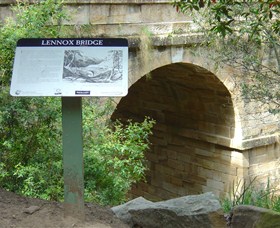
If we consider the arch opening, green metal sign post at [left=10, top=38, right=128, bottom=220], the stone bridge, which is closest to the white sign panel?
green metal sign post at [left=10, top=38, right=128, bottom=220]

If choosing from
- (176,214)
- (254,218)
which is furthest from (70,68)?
(254,218)

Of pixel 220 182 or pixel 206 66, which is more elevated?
pixel 206 66

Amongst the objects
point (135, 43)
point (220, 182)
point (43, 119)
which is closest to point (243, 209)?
point (43, 119)

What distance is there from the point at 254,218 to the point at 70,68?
1751 millimetres

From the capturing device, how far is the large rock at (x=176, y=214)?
14.5 ft

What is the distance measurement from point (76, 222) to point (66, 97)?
2.71 feet

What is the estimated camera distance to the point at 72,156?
13.5 ft

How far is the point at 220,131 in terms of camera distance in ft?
39.7

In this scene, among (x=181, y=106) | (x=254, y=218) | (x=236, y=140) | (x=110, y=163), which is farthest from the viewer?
(x=181, y=106)

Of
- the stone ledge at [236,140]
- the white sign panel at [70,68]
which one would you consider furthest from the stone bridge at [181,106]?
the white sign panel at [70,68]

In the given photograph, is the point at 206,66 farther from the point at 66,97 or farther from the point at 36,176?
the point at 66,97

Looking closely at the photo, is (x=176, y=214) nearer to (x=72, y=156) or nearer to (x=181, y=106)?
(x=72, y=156)

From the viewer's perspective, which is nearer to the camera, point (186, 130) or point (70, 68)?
point (70, 68)

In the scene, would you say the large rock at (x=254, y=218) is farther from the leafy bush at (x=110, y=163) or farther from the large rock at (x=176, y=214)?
the leafy bush at (x=110, y=163)
